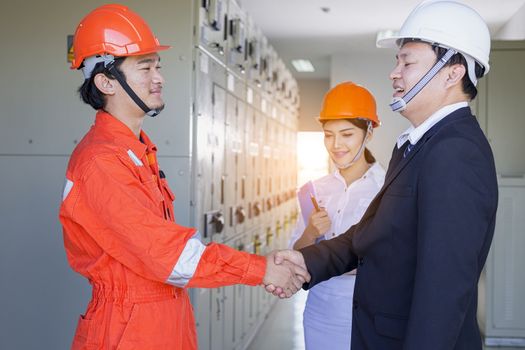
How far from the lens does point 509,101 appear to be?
4.76 m

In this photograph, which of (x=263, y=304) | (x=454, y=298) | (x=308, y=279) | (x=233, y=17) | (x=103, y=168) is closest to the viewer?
(x=454, y=298)

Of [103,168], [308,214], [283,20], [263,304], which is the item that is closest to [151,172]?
[103,168]

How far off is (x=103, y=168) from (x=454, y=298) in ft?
3.19

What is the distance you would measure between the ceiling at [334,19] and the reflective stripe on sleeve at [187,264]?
4.30 m

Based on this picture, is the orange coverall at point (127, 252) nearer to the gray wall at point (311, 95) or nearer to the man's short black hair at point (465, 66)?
the man's short black hair at point (465, 66)

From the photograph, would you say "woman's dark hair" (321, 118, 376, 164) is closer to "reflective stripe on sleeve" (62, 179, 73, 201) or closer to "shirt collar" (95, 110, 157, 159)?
"shirt collar" (95, 110, 157, 159)

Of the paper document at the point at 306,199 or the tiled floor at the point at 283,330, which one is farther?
the tiled floor at the point at 283,330

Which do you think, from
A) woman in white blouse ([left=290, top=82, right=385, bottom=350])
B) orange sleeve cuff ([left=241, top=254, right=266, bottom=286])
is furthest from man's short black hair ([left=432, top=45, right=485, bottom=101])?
woman in white blouse ([left=290, top=82, right=385, bottom=350])

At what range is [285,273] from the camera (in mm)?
1999

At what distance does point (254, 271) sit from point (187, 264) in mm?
237

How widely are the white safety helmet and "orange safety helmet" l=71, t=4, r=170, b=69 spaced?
82 centimetres

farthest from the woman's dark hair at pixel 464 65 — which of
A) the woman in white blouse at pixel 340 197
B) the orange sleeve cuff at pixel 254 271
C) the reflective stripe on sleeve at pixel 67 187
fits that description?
the reflective stripe on sleeve at pixel 67 187

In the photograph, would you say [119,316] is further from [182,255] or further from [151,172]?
[151,172]

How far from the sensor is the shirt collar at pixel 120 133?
1.77 meters
